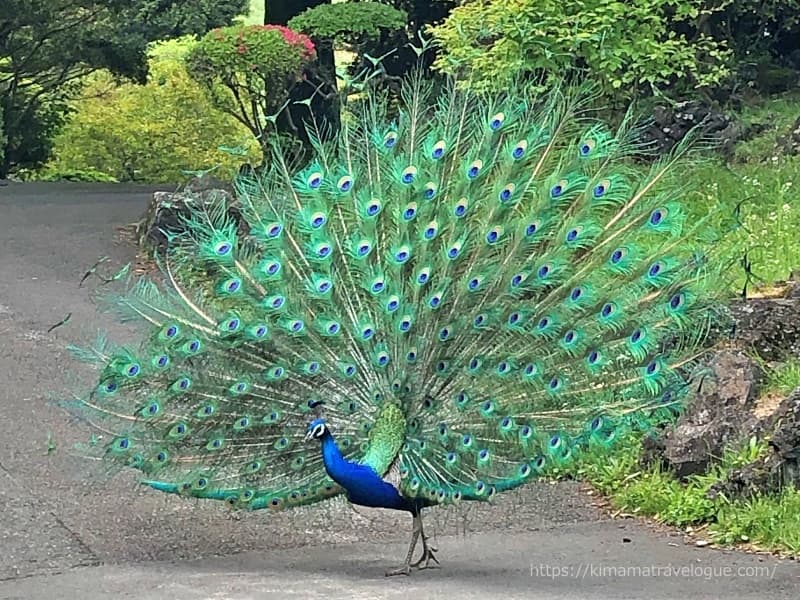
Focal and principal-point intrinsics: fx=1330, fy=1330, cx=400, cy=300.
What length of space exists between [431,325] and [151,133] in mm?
19262

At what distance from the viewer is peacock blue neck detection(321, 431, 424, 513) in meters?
5.98

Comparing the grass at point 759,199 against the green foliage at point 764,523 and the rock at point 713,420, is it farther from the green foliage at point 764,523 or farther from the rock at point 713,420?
the green foliage at point 764,523

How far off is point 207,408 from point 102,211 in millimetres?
11340

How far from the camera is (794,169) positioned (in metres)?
13.0

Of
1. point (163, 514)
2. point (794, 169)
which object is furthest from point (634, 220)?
point (794, 169)

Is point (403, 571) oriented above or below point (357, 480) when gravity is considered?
below

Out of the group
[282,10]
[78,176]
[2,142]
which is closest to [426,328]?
[282,10]

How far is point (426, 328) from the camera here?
6.34 m

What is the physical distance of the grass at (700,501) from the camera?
23.0 ft

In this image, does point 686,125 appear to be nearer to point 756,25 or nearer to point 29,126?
point 756,25

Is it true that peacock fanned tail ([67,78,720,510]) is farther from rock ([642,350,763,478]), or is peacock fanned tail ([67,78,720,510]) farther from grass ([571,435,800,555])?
rock ([642,350,763,478])

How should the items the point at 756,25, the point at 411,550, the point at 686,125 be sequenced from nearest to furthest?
the point at 411,550 → the point at 686,125 → the point at 756,25

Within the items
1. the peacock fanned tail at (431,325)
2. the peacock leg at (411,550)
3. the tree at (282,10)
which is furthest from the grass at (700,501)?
the tree at (282,10)

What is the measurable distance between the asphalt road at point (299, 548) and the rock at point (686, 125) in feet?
22.9
